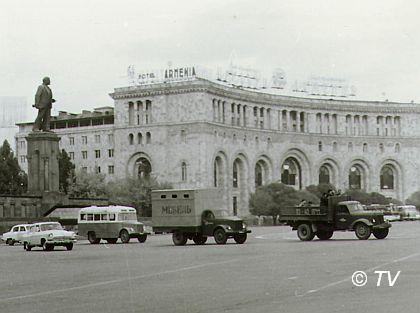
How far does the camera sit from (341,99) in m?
125

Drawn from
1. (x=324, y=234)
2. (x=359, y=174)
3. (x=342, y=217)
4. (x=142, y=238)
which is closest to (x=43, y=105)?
(x=142, y=238)

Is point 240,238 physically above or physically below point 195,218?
below

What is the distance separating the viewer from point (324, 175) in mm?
123312

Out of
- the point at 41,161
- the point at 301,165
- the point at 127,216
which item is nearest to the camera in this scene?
the point at 127,216

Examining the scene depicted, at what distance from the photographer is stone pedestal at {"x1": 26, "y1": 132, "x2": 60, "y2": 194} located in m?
54.2

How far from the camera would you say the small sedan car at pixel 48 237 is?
34.7 meters

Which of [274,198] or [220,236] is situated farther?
[274,198]

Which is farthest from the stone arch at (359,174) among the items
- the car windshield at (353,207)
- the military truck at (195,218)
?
the military truck at (195,218)

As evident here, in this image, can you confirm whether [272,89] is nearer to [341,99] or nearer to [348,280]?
[341,99]

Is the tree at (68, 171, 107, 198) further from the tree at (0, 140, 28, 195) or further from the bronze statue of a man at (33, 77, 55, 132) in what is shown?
the bronze statue of a man at (33, 77, 55, 132)

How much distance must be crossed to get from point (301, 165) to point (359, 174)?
437 inches

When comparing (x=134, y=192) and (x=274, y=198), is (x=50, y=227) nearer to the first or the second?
(x=134, y=192)

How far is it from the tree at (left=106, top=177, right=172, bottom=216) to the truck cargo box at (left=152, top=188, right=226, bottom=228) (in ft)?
161

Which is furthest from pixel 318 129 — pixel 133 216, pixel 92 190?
pixel 133 216
